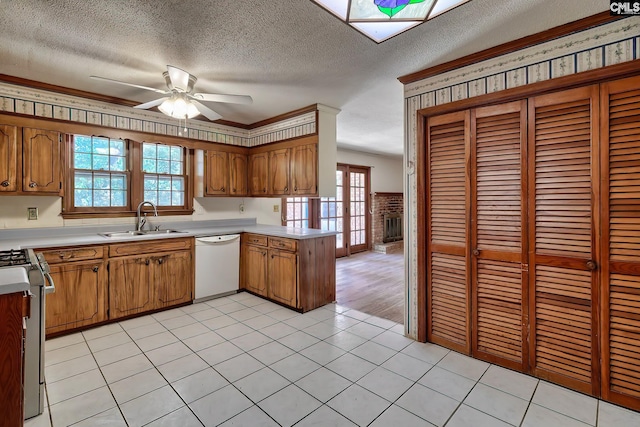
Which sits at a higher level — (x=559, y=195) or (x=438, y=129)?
(x=438, y=129)

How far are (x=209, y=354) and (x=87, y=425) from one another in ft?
2.96

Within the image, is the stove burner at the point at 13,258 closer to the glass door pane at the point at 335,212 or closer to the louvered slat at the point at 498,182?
the louvered slat at the point at 498,182

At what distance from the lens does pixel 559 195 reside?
211 centimetres

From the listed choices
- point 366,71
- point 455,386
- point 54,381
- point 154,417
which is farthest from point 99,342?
point 366,71

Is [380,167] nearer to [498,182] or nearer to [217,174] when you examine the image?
[217,174]

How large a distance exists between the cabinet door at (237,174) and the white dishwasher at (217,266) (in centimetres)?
76

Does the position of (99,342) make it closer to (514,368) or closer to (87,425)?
(87,425)

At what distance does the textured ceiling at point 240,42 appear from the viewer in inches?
72.9

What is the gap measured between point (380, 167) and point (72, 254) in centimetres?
644

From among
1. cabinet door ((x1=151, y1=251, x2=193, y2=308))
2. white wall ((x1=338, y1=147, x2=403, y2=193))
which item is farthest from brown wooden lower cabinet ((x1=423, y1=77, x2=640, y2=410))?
white wall ((x1=338, y1=147, x2=403, y2=193))

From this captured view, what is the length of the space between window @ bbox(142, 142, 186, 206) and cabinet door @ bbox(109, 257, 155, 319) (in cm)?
99

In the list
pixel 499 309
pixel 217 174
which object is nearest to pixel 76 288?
pixel 217 174

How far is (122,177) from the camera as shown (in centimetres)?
373

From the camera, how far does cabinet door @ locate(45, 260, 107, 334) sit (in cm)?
281
